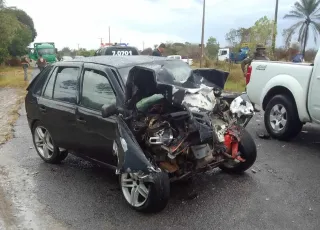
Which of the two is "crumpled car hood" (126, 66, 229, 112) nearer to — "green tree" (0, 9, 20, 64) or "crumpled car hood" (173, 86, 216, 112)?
"crumpled car hood" (173, 86, 216, 112)

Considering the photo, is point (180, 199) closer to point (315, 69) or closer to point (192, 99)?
point (192, 99)

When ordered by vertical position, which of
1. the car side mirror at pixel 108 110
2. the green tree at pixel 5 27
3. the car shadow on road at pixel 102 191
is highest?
the green tree at pixel 5 27

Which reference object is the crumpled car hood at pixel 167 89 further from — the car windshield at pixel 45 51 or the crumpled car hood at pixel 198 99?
the car windshield at pixel 45 51

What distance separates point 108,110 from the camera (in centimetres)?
377

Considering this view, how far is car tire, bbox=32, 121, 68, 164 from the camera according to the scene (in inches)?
211

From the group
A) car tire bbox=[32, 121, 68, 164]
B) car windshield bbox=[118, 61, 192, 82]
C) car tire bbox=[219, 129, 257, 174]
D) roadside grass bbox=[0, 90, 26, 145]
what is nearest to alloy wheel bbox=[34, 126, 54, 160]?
car tire bbox=[32, 121, 68, 164]

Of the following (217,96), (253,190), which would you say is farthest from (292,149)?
(217,96)

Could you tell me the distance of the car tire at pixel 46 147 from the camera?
17.5 ft

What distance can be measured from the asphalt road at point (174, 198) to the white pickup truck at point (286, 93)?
0.83 metres

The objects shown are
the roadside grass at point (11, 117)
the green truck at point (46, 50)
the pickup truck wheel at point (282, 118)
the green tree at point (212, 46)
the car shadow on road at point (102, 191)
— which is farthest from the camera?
the green tree at point (212, 46)

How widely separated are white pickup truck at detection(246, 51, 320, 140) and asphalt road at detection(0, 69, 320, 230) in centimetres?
83

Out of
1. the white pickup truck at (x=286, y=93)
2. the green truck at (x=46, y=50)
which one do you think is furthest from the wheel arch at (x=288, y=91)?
the green truck at (x=46, y=50)

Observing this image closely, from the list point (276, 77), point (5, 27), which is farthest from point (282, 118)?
point (5, 27)

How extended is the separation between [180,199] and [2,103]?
9.82 meters
